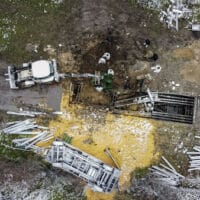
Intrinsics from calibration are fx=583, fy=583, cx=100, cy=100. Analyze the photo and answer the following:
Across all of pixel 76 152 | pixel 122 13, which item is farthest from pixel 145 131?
pixel 122 13

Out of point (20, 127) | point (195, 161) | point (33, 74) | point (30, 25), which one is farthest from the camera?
point (30, 25)

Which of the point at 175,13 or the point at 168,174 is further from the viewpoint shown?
the point at 175,13

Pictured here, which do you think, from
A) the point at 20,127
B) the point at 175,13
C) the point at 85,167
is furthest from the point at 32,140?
the point at 175,13

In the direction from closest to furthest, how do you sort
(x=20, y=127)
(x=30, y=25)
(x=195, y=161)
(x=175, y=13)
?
(x=195, y=161) < (x=20, y=127) < (x=175, y=13) < (x=30, y=25)

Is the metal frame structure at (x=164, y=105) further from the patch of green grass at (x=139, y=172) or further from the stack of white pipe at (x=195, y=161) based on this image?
the patch of green grass at (x=139, y=172)

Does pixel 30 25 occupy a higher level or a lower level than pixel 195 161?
higher

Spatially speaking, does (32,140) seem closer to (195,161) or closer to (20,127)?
(20,127)

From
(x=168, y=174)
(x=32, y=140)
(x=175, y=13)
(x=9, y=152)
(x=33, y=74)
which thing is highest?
(x=175, y=13)

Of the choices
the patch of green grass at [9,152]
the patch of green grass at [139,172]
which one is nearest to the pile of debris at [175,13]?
the patch of green grass at [139,172]
